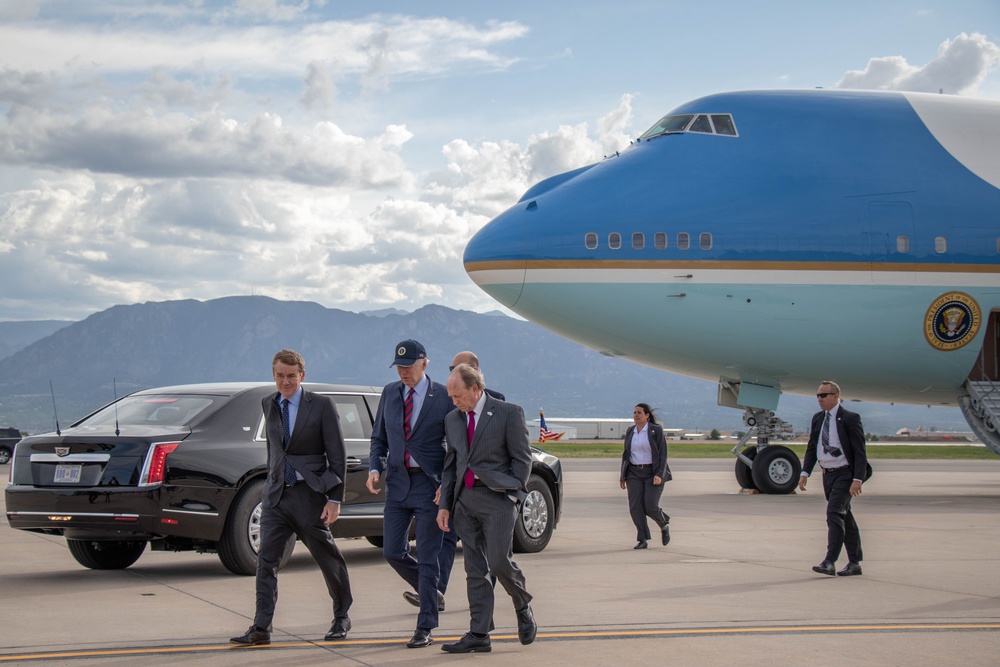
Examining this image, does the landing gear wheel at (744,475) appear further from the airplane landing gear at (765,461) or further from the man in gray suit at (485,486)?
the man in gray suit at (485,486)

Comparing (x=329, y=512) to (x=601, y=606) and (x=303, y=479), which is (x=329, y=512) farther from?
(x=601, y=606)

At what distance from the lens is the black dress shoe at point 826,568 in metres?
11.0

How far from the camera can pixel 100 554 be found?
36.9ft

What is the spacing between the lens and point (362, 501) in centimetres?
1155

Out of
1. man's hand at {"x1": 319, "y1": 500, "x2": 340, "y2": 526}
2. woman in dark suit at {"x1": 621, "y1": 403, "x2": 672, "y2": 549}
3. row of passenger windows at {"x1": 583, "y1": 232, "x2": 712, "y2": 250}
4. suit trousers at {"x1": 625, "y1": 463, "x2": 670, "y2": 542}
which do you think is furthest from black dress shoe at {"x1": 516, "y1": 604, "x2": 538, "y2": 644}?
row of passenger windows at {"x1": 583, "y1": 232, "x2": 712, "y2": 250}

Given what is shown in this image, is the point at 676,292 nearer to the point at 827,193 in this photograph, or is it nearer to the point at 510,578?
the point at 827,193

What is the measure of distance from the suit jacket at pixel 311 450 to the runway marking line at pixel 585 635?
0.95 m

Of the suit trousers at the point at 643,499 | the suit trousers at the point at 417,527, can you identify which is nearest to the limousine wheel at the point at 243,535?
the suit trousers at the point at 417,527

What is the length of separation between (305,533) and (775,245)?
1414 centimetres

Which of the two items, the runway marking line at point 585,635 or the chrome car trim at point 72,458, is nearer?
the runway marking line at point 585,635

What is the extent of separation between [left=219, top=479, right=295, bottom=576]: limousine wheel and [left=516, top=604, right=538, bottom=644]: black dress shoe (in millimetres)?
3482

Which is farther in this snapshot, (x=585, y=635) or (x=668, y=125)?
(x=668, y=125)

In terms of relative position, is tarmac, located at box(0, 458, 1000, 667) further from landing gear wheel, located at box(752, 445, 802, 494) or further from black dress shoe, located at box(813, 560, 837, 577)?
landing gear wheel, located at box(752, 445, 802, 494)

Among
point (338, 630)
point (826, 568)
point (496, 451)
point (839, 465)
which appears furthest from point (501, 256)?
point (338, 630)
